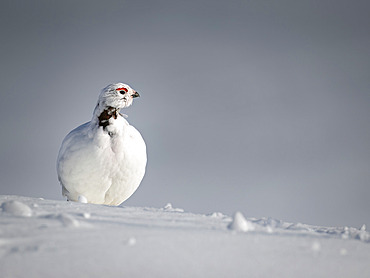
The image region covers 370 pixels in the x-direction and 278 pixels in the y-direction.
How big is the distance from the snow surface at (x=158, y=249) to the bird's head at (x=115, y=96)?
221cm

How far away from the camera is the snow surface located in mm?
1366

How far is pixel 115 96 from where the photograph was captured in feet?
13.4

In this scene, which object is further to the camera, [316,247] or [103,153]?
[103,153]

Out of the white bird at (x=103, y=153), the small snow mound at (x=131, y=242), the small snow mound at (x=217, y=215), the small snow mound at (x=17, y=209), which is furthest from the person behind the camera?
the white bird at (x=103, y=153)

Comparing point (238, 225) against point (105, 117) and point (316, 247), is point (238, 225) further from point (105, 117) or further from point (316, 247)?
point (105, 117)

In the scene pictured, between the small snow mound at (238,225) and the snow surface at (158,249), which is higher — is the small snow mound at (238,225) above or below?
above

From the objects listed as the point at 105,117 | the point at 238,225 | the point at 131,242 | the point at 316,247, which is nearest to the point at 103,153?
the point at 105,117

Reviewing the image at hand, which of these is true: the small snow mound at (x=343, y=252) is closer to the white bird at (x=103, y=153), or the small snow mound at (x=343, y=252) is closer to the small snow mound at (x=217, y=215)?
the small snow mound at (x=217, y=215)

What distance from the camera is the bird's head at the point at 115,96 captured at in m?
4.09

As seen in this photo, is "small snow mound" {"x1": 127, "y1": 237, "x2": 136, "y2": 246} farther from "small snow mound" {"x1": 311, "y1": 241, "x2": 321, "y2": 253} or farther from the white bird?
the white bird

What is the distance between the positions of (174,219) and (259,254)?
0.66 meters

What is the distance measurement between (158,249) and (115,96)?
281cm

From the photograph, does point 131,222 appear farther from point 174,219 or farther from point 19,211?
point 19,211

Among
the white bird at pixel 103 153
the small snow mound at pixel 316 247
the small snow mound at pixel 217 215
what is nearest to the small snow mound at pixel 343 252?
the small snow mound at pixel 316 247
